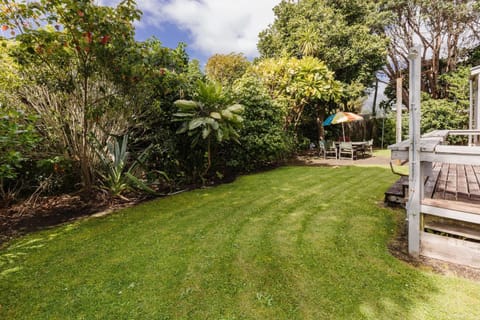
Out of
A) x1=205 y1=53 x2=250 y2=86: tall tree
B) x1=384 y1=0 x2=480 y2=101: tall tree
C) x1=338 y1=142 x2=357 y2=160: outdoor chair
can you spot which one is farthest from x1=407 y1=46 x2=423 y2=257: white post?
x1=205 y1=53 x2=250 y2=86: tall tree

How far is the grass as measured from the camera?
1.85 m

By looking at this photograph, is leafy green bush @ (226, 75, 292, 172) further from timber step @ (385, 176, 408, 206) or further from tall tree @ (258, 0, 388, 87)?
tall tree @ (258, 0, 388, 87)

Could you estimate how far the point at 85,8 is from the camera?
9.85 ft

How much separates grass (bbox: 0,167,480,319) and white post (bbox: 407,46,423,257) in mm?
360

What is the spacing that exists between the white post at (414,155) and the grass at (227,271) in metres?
0.36

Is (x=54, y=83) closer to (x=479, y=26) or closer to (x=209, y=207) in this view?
(x=209, y=207)

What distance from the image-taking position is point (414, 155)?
2441 mm

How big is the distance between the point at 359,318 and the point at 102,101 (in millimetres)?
4604

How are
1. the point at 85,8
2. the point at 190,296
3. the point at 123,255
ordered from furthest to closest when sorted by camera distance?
1. the point at 85,8
2. the point at 123,255
3. the point at 190,296

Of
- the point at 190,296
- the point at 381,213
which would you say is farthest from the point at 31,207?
the point at 381,213

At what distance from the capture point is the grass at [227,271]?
6.06 ft

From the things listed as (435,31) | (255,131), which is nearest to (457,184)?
(255,131)

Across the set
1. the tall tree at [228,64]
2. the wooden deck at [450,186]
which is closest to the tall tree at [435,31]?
the tall tree at [228,64]

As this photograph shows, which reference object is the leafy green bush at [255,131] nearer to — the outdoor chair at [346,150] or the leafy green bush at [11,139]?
the outdoor chair at [346,150]
